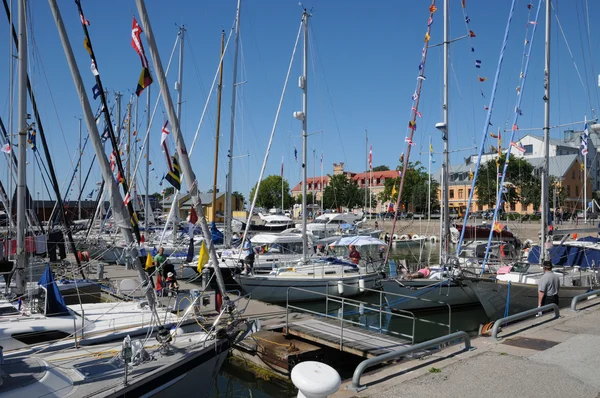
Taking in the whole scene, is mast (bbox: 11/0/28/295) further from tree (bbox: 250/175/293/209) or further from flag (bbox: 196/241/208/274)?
tree (bbox: 250/175/293/209)

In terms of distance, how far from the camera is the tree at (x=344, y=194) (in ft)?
306

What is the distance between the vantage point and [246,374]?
12469 millimetres

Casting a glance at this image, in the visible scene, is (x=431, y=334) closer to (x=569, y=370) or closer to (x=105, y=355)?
(x=569, y=370)

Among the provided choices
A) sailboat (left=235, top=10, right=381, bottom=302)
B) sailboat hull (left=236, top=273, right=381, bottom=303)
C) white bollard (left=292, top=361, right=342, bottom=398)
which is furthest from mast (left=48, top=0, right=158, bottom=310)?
sailboat hull (left=236, top=273, right=381, bottom=303)

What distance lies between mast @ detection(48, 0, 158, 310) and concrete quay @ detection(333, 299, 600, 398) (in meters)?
4.27

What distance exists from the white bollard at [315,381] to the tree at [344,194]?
8627cm

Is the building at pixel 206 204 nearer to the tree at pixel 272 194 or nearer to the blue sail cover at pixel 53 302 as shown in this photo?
the tree at pixel 272 194

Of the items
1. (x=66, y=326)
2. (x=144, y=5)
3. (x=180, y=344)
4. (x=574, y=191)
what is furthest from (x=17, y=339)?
(x=574, y=191)

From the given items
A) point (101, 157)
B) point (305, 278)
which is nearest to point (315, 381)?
point (101, 157)

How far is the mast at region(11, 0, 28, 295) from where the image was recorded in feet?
41.3

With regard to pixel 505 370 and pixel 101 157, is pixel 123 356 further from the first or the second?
pixel 505 370

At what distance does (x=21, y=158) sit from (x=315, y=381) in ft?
36.4

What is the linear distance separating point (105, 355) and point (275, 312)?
782 centimetres

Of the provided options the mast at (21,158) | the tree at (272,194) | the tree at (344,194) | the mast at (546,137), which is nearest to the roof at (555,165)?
the tree at (344,194)
